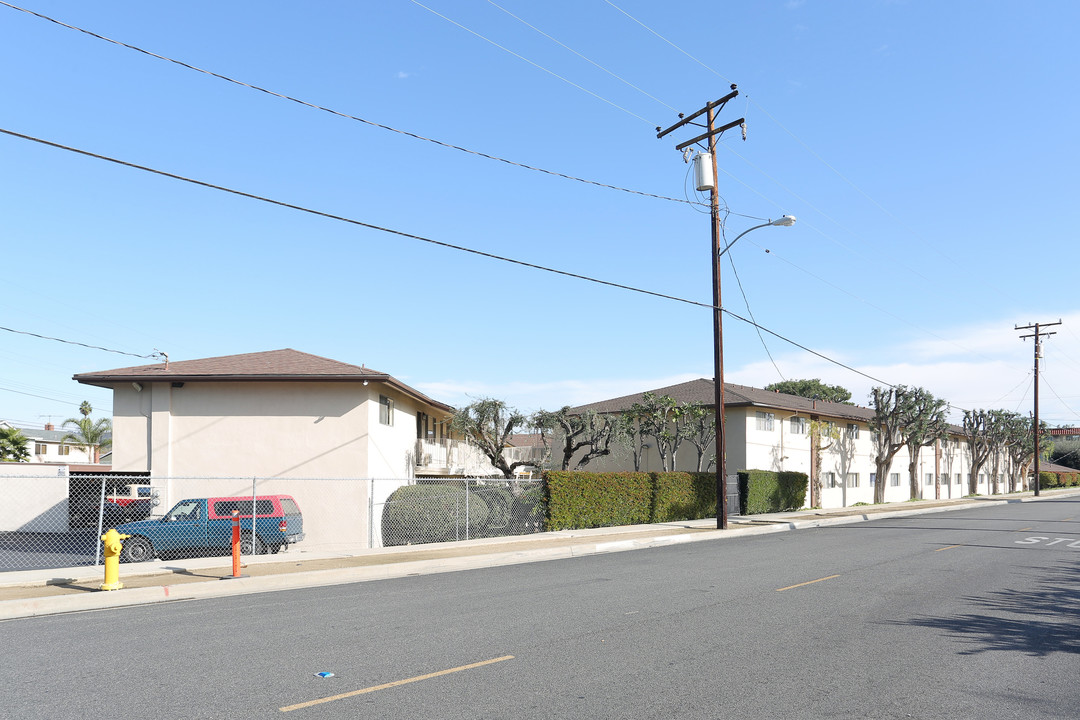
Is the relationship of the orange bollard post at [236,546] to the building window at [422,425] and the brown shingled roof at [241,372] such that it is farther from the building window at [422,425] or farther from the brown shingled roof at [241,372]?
the building window at [422,425]

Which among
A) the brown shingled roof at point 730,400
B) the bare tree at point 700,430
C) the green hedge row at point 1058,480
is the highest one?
the brown shingled roof at point 730,400

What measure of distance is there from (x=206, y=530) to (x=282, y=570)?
4.21 metres

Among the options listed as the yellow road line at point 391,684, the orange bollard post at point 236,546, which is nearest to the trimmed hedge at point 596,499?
the orange bollard post at point 236,546

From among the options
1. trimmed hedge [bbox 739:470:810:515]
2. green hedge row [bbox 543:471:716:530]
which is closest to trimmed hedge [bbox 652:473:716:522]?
green hedge row [bbox 543:471:716:530]

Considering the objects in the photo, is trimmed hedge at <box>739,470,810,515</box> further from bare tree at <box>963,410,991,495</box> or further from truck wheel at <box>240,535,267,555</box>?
bare tree at <box>963,410,991,495</box>

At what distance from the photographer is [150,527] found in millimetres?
17125

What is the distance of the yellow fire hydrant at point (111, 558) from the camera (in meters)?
11.8

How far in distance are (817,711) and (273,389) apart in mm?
20626

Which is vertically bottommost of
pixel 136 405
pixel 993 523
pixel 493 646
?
pixel 993 523

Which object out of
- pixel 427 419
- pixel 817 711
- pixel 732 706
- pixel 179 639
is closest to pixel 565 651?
pixel 732 706

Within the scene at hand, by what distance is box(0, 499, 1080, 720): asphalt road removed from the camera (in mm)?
5922

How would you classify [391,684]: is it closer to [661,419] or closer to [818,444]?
[661,419]

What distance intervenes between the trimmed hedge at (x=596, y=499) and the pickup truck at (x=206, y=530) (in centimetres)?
789

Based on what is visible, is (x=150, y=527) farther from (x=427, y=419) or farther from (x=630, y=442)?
(x=630, y=442)
